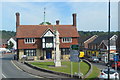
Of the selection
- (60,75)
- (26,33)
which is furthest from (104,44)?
(60,75)

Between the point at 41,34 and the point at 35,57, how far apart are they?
5942 mm

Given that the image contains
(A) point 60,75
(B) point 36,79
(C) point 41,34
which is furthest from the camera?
(C) point 41,34

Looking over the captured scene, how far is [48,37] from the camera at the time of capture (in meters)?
53.3

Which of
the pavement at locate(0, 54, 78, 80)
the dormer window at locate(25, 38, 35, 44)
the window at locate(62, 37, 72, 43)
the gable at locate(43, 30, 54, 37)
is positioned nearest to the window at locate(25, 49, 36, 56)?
the dormer window at locate(25, 38, 35, 44)

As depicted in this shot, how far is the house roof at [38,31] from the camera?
53562mm

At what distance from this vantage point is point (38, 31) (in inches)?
2188

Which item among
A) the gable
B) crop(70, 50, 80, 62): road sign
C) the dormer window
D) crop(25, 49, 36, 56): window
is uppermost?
the gable

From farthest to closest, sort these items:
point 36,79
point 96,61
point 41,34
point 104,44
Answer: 1. point 104,44
2. point 41,34
3. point 96,61
4. point 36,79

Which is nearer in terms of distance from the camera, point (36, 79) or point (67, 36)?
point (36, 79)

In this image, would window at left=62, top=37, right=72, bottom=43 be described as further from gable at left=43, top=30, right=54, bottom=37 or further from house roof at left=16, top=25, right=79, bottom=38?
gable at left=43, top=30, right=54, bottom=37

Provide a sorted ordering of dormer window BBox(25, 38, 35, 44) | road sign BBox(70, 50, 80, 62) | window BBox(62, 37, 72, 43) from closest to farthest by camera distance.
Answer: road sign BBox(70, 50, 80, 62), dormer window BBox(25, 38, 35, 44), window BBox(62, 37, 72, 43)

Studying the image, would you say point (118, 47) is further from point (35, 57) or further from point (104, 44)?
point (35, 57)

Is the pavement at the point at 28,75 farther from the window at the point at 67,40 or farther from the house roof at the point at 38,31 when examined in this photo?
the window at the point at 67,40

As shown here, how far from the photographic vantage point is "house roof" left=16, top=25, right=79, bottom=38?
53.6 m
